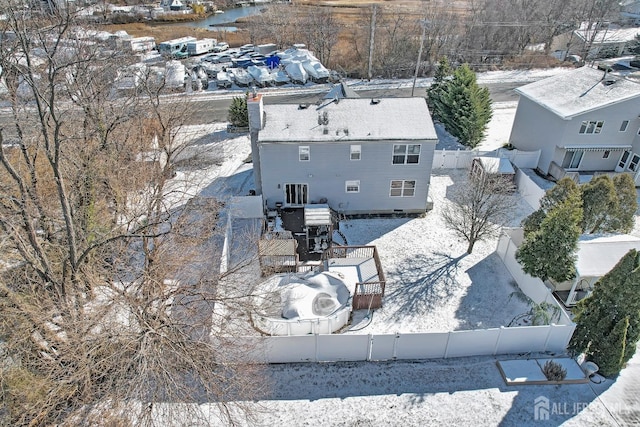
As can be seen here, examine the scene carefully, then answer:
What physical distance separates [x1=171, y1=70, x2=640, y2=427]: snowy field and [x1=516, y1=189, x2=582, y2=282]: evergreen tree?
1820mm

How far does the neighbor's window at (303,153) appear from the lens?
2120 cm

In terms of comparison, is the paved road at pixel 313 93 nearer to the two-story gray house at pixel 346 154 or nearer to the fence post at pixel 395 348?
the two-story gray house at pixel 346 154

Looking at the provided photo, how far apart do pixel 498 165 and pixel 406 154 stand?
710 cm

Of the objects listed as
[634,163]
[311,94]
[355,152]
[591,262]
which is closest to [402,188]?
[355,152]

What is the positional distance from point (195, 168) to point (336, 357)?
1705 centimetres

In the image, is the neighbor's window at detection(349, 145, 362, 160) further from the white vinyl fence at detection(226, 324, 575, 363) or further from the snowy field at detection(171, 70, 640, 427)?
the white vinyl fence at detection(226, 324, 575, 363)

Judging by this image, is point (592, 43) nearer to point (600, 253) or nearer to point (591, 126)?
point (591, 126)

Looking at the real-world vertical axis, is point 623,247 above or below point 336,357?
above

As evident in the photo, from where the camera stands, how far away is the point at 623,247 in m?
17.1

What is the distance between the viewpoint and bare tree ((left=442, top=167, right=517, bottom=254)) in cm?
1931

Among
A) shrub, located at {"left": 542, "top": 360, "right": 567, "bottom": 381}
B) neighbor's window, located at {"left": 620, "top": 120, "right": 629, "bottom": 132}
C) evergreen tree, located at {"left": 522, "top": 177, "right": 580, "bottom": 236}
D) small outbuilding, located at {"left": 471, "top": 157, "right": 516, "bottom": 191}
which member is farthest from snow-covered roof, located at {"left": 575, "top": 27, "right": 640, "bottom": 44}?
shrub, located at {"left": 542, "top": 360, "right": 567, "bottom": 381}

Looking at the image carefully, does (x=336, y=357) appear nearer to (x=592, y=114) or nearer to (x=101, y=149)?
(x=101, y=149)

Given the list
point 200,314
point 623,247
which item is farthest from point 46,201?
point 623,247

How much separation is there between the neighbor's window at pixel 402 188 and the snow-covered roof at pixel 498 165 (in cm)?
527
